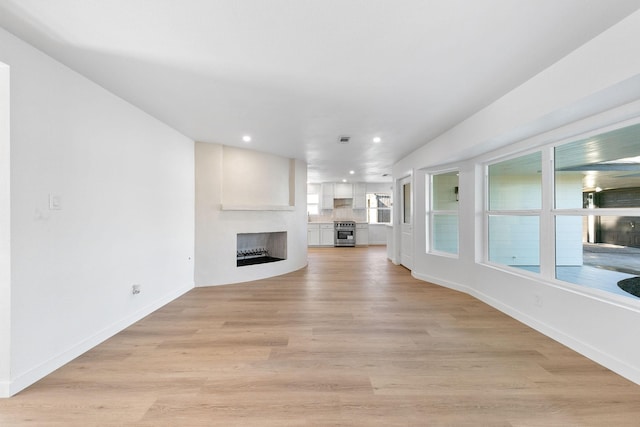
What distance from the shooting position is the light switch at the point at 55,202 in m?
2.06

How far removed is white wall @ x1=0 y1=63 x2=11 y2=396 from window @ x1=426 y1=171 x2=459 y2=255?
5.04 meters

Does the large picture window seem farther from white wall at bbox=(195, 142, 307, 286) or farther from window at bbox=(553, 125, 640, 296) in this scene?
white wall at bbox=(195, 142, 307, 286)

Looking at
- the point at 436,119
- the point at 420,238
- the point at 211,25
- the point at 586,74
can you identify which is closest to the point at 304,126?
the point at 436,119

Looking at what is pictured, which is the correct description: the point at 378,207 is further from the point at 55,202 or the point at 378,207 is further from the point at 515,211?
the point at 55,202

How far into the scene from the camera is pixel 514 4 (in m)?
1.48

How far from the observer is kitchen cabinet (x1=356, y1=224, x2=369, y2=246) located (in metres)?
10.2

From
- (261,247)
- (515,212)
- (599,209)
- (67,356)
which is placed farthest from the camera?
(261,247)

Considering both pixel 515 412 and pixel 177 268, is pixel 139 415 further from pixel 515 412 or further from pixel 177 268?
pixel 177 268

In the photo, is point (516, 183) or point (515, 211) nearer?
point (515, 211)

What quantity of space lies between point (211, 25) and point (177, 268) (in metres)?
3.31

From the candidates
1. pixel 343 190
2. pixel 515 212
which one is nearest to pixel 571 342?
pixel 515 212

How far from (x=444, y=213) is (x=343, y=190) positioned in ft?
18.7

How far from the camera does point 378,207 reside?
34.3ft

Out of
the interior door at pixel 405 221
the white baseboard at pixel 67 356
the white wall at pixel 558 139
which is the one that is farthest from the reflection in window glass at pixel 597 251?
the white baseboard at pixel 67 356
